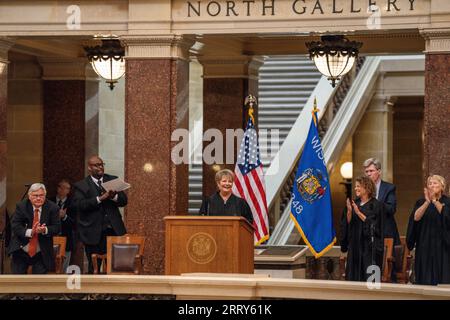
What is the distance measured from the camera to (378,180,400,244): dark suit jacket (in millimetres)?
16016

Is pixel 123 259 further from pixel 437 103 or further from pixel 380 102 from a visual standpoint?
pixel 380 102

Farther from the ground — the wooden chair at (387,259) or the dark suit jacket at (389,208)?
the dark suit jacket at (389,208)

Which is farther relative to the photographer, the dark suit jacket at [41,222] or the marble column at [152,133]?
the marble column at [152,133]

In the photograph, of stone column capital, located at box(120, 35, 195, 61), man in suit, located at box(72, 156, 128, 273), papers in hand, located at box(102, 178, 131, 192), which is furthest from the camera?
stone column capital, located at box(120, 35, 195, 61)

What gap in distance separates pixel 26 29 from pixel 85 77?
3025 mm

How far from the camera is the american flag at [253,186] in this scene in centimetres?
1933

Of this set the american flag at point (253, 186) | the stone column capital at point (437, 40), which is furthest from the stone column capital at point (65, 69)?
the stone column capital at point (437, 40)

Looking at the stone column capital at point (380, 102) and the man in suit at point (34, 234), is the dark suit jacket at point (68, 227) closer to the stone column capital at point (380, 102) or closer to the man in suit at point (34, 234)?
the man in suit at point (34, 234)

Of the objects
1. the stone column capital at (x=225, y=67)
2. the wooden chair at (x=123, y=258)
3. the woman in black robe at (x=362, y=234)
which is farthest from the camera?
the stone column capital at (x=225, y=67)

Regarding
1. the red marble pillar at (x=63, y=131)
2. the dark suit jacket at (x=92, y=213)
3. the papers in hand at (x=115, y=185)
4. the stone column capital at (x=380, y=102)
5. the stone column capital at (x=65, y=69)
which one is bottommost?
the dark suit jacket at (x=92, y=213)

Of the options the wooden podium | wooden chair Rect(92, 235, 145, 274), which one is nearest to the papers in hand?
wooden chair Rect(92, 235, 145, 274)

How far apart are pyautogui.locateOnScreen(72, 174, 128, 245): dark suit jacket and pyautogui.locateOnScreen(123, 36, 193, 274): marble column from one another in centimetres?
89

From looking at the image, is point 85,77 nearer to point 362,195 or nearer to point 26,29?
point 26,29

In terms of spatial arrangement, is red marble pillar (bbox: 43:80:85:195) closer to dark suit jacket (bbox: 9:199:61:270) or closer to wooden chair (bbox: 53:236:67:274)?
wooden chair (bbox: 53:236:67:274)
